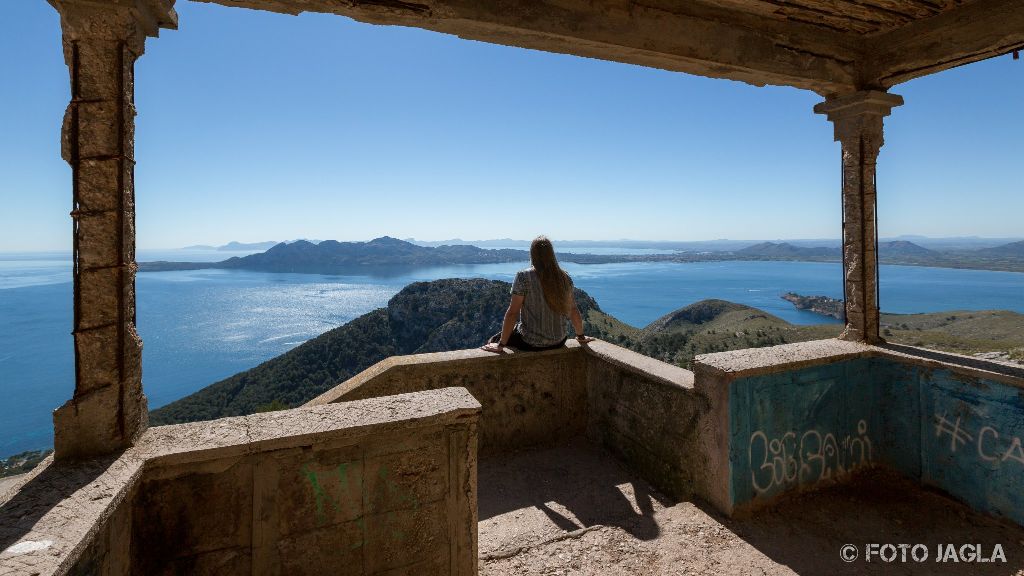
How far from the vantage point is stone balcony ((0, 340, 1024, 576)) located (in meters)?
1.75

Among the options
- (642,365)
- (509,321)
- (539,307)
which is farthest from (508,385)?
(642,365)

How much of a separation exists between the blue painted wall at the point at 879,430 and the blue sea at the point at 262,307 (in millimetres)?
53220

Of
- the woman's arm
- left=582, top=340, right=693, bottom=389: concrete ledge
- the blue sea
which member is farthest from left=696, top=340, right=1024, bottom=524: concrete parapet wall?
the blue sea

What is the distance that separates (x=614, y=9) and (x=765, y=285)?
466 ft

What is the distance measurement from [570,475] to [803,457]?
1530mm

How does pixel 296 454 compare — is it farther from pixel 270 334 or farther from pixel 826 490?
pixel 270 334

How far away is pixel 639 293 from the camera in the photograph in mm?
126312

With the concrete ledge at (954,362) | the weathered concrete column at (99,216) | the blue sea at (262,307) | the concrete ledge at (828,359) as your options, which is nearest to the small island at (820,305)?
the blue sea at (262,307)

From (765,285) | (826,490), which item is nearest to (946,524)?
(826,490)

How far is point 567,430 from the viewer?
4.14m

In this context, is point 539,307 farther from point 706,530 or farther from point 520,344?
point 706,530

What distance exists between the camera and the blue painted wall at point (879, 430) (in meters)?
2.75

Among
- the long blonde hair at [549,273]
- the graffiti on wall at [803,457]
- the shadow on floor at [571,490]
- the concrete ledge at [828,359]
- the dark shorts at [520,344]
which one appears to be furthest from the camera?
the dark shorts at [520,344]

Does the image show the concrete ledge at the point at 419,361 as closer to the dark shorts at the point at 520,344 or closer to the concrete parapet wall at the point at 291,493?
the dark shorts at the point at 520,344
